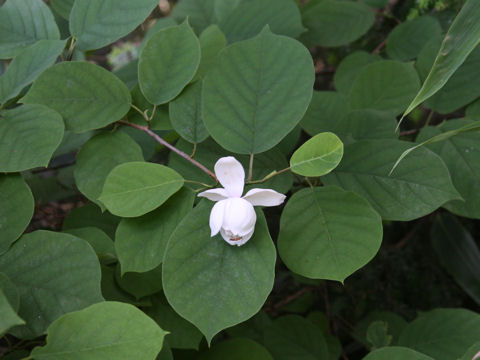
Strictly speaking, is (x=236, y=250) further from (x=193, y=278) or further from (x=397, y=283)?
(x=397, y=283)

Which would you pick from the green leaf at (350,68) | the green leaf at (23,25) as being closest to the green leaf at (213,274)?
the green leaf at (23,25)

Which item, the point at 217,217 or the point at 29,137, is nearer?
the point at 217,217

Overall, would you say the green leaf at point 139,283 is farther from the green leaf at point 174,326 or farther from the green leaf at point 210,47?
the green leaf at point 210,47

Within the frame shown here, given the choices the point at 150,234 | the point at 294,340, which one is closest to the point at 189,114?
the point at 150,234

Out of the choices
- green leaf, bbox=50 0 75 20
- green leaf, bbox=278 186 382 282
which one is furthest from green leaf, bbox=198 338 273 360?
green leaf, bbox=50 0 75 20

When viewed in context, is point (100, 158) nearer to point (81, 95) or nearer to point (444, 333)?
point (81, 95)

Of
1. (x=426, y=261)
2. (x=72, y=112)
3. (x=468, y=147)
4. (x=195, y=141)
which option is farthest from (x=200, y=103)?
(x=426, y=261)
